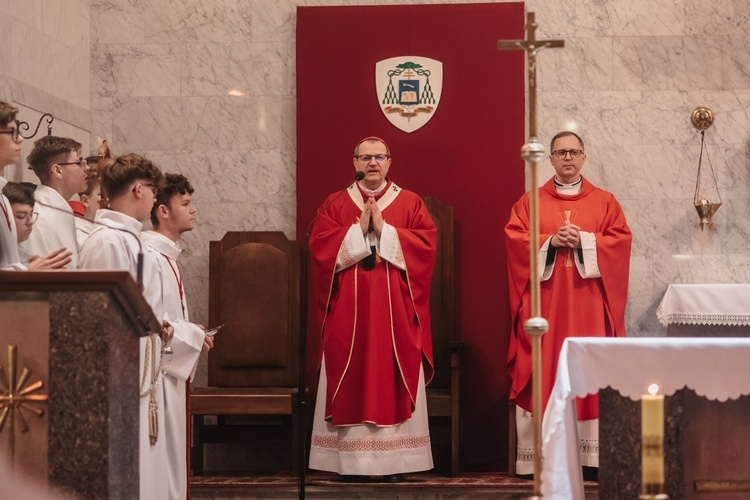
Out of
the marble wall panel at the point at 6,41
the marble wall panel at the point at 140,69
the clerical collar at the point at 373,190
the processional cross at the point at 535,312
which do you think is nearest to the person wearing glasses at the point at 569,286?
the clerical collar at the point at 373,190

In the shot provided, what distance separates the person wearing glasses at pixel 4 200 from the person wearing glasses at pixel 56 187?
4.26 feet

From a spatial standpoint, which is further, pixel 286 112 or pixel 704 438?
pixel 286 112

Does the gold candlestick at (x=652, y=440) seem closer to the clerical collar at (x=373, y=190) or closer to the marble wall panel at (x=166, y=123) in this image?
the clerical collar at (x=373, y=190)

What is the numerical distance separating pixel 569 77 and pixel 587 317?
2.10 meters

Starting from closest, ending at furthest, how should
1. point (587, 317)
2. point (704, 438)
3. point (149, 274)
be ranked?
point (704, 438)
point (149, 274)
point (587, 317)

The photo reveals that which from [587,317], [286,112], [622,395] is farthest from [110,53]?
[622,395]

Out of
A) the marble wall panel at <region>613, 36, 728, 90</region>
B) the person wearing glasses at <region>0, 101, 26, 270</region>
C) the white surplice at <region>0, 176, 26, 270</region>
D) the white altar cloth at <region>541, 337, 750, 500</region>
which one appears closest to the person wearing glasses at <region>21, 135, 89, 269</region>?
the person wearing glasses at <region>0, 101, 26, 270</region>

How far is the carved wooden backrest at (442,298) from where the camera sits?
7559 millimetres

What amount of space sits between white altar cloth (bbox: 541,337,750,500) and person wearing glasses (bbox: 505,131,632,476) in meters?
2.15

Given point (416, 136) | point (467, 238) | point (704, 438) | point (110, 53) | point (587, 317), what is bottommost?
point (704, 438)

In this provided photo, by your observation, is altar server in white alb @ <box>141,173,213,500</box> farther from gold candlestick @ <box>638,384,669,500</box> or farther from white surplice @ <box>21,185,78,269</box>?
gold candlestick @ <box>638,384,669,500</box>

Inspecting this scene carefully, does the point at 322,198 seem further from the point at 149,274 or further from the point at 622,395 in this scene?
the point at 622,395

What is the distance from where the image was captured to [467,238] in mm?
7922

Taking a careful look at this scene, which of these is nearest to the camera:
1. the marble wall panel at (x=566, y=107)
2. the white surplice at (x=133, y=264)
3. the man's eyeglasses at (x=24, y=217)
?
the white surplice at (x=133, y=264)
